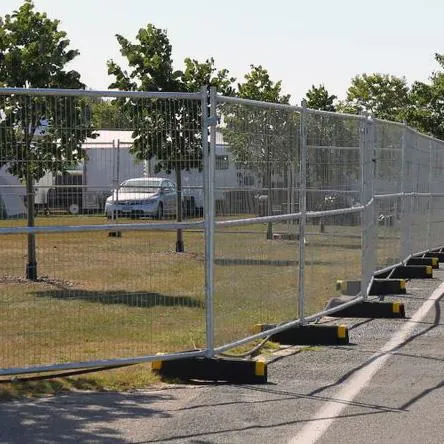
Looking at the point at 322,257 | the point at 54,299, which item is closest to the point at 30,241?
the point at 54,299

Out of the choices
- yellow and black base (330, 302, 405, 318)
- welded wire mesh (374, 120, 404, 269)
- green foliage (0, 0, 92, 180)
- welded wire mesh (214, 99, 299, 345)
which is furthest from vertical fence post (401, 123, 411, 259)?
green foliage (0, 0, 92, 180)

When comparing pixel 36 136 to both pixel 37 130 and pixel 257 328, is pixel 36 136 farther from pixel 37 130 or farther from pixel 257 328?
pixel 257 328

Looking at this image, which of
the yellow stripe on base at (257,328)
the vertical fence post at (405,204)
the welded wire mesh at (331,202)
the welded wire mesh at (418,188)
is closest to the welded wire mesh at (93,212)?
the yellow stripe on base at (257,328)

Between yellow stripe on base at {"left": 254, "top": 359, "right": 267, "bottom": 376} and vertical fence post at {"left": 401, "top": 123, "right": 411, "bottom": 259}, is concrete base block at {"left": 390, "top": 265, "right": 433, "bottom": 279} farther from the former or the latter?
yellow stripe on base at {"left": 254, "top": 359, "right": 267, "bottom": 376}

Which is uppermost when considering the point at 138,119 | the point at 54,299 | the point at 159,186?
the point at 138,119

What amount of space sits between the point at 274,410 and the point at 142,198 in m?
2.12

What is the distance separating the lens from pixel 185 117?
30.1ft

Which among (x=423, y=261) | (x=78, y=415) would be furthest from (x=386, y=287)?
(x=78, y=415)

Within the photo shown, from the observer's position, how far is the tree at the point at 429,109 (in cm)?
4672

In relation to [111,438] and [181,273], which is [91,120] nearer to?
[181,273]

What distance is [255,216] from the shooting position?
10.1 m

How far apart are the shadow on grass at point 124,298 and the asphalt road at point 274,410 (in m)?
0.74

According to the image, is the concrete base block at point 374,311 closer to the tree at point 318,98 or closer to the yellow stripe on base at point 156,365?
the yellow stripe on base at point 156,365

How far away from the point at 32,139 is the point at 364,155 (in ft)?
19.2
